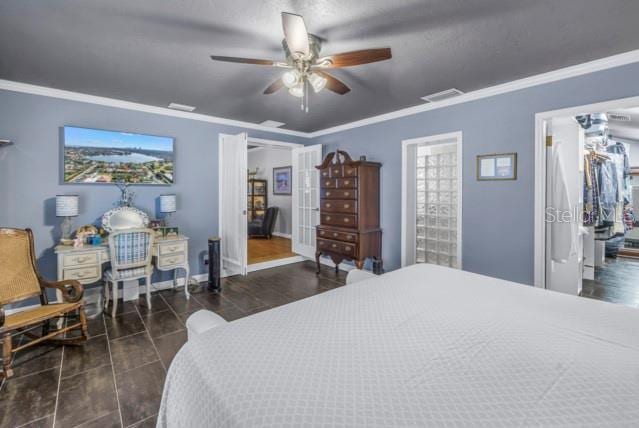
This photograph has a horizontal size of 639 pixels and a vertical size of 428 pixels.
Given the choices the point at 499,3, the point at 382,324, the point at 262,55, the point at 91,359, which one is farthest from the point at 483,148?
the point at 91,359

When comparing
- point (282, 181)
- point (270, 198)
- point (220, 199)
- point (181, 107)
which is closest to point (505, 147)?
point (220, 199)

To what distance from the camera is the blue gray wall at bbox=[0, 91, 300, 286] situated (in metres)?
3.06

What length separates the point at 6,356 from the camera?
203 cm

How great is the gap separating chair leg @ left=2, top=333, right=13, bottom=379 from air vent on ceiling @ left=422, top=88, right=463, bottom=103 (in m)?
4.36

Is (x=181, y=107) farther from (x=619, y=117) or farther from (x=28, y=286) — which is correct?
(x=619, y=117)

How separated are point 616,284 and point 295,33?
5128 mm

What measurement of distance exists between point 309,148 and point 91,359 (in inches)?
158

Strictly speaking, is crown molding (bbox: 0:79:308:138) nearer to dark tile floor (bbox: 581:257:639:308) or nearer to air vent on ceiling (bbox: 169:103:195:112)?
air vent on ceiling (bbox: 169:103:195:112)

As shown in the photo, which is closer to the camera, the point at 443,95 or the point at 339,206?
the point at 443,95

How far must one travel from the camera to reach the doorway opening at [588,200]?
303 centimetres

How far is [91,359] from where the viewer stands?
2283 millimetres

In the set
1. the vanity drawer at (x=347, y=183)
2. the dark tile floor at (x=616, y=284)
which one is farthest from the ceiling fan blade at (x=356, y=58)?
the dark tile floor at (x=616, y=284)

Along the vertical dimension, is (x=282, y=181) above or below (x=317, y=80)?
below

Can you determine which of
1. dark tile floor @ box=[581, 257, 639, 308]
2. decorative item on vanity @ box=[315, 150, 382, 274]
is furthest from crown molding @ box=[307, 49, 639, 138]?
dark tile floor @ box=[581, 257, 639, 308]
